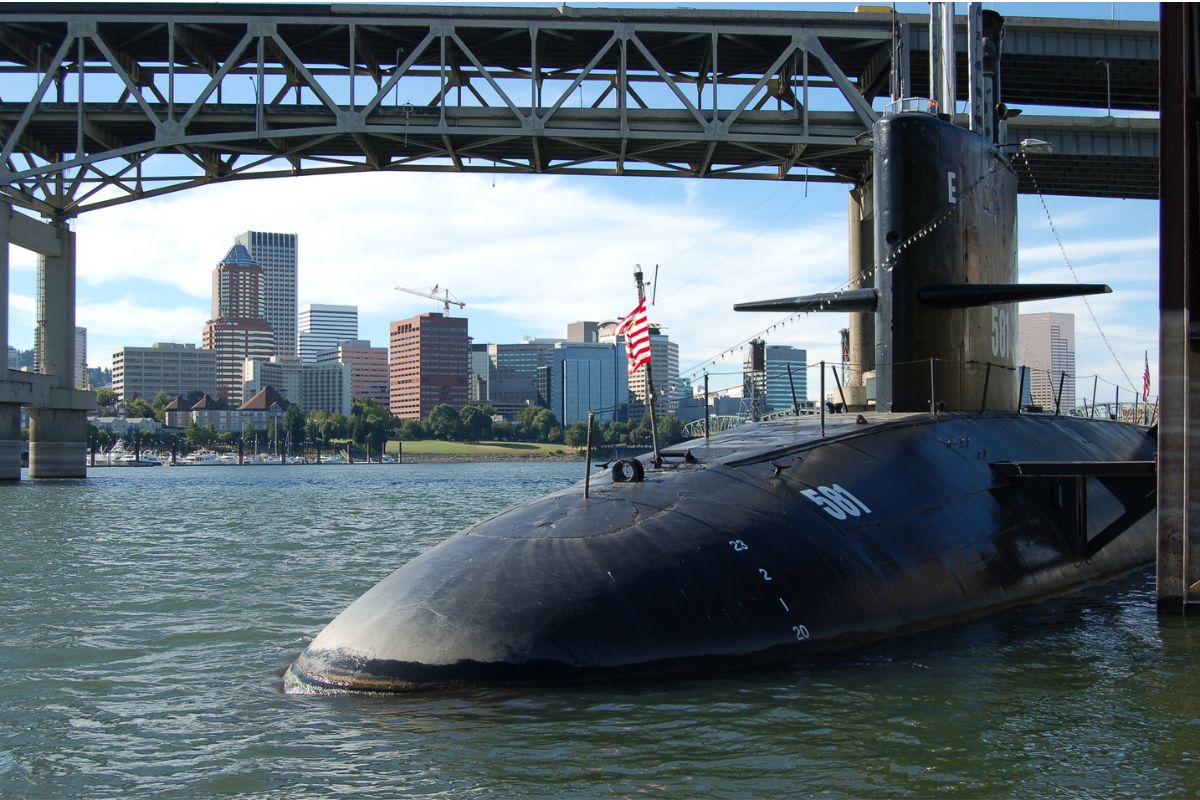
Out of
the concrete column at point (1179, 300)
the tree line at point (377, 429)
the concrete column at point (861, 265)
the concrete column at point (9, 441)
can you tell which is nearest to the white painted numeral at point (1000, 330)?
the concrete column at point (1179, 300)

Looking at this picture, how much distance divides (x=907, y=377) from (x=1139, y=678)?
7248 millimetres

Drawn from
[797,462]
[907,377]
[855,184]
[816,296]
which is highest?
[855,184]

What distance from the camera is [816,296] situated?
17484mm

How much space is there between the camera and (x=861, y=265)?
4603 cm

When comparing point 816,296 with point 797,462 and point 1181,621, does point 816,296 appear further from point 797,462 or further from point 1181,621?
point 1181,621

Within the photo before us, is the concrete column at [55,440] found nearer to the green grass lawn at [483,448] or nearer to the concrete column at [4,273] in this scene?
the concrete column at [4,273]

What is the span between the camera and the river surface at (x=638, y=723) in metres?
7.38

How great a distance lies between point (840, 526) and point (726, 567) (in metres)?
2.00

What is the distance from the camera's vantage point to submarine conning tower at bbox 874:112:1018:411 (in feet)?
55.2

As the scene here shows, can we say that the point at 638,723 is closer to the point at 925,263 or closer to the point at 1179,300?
the point at 1179,300

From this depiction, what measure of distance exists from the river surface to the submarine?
30 cm

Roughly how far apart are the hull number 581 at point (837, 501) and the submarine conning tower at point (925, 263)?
181 inches

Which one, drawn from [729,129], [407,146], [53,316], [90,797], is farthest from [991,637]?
[53,316]

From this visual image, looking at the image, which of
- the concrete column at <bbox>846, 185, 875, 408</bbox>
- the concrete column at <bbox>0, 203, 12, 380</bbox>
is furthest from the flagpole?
the concrete column at <bbox>0, 203, 12, 380</bbox>
